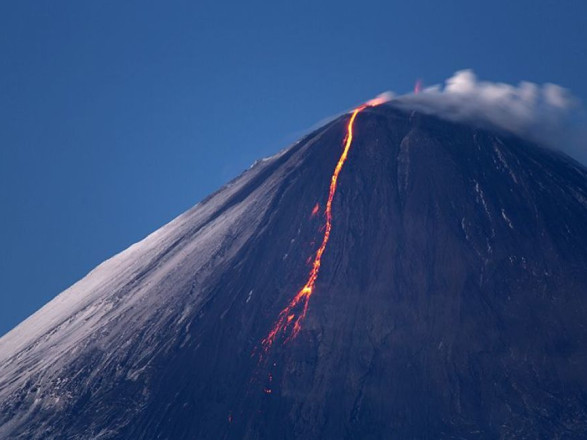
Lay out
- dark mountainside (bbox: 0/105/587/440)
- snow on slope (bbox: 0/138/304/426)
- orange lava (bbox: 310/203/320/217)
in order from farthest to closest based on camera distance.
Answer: orange lava (bbox: 310/203/320/217)
snow on slope (bbox: 0/138/304/426)
dark mountainside (bbox: 0/105/587/440)

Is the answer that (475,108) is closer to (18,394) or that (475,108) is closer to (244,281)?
(244,281)

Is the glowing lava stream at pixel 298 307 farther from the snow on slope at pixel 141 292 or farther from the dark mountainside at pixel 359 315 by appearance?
the snow on slope at pixel 141 292

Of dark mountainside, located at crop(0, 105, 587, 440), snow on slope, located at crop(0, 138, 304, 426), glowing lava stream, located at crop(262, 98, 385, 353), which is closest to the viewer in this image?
dark mountainside, located at crop(0, 105, 587, 440)

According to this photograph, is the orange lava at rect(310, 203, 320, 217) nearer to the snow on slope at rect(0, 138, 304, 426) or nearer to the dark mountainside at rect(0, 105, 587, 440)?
the dark mountainside at rect(0, 105, 587, 440)

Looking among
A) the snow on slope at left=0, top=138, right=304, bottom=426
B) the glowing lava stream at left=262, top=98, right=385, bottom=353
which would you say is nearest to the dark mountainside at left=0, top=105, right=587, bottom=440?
the snow on slope at left=0, top=138, right=304, bottom=426

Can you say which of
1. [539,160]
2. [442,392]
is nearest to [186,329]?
[442,392]

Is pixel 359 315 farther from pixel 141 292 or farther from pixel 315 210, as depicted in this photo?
pixel 141 292

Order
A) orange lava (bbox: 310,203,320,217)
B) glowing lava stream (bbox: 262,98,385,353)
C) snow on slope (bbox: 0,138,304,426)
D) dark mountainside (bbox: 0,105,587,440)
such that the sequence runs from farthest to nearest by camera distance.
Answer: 1. orange lava (bbox: 310,203,320,217)
2. snow on slope (bbox: 0,138,304,426)
3. glowing lava stream (bbox: 262,98,385,353)
4. dark mountainside (bbox: 0,105,587,440)

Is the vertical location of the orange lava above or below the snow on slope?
below

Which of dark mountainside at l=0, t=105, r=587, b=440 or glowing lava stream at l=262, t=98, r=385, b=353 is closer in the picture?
dark mountainside at l=0, t=105, r=587, b=440
